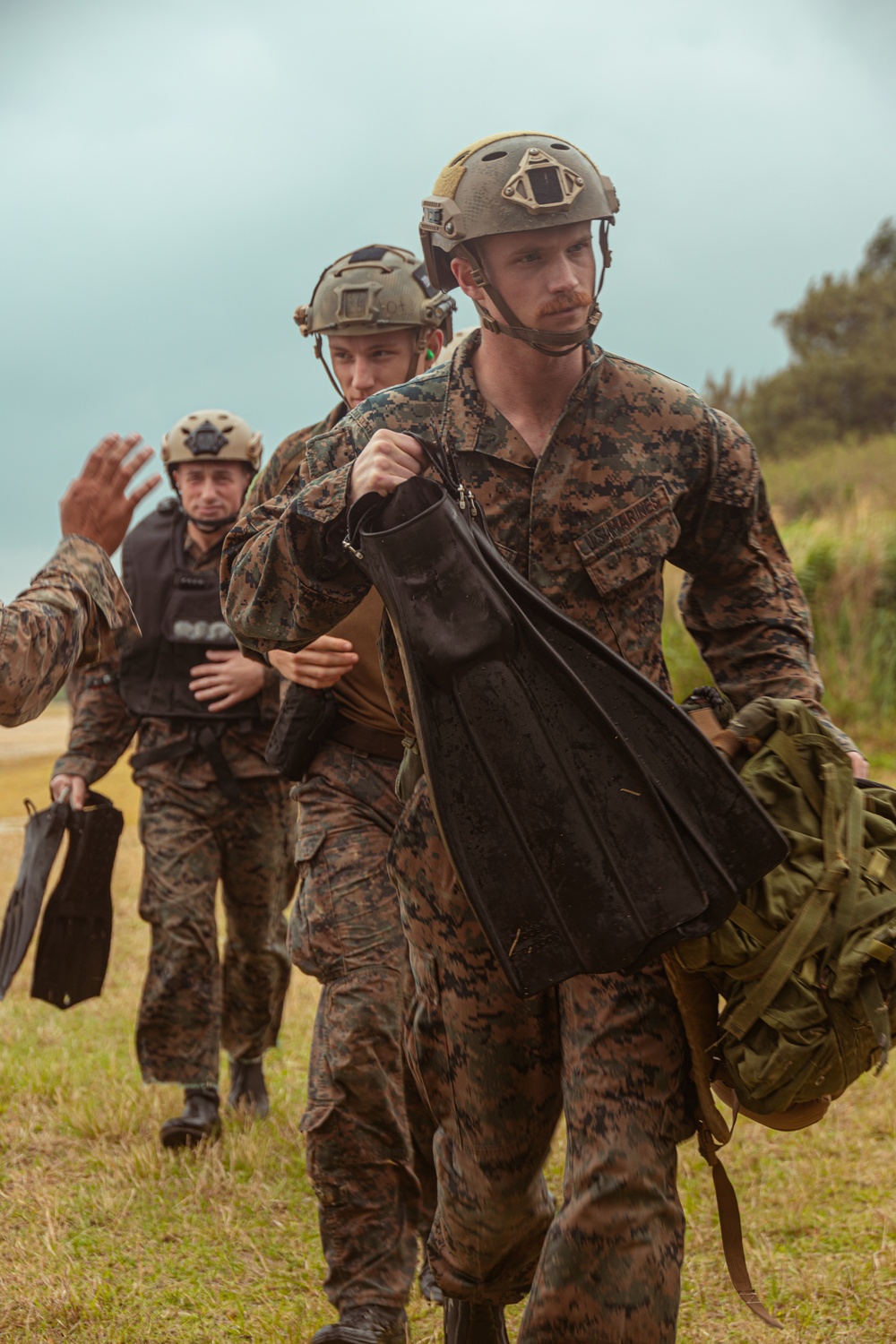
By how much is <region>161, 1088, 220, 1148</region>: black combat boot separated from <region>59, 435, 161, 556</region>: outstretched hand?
2.90 meters

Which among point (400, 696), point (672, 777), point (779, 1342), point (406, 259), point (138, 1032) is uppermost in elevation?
point (406, 259)

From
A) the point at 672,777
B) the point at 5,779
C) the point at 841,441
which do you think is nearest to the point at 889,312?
the point at 841,441

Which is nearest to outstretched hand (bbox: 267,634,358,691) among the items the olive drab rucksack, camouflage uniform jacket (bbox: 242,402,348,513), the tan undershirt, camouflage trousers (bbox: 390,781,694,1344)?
the tan undershirt

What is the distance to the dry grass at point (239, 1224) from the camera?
4145mm

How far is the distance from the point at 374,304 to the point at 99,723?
2.35 meters

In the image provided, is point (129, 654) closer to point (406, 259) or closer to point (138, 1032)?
point (138, 1032)

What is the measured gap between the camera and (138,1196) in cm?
528

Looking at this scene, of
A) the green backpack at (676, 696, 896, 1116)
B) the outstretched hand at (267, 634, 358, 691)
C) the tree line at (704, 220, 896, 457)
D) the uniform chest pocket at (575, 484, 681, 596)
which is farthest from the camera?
the tree line at (704, 220, 896, 457)

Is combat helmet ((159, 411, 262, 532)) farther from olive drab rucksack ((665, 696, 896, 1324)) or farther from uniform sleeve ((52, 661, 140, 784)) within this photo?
olive drab rucksack ((665, 696, 896, 1324))

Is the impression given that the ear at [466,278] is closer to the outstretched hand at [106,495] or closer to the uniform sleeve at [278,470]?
the outstretched hand at [106,495]

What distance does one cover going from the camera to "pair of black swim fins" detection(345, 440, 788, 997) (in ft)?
9.58

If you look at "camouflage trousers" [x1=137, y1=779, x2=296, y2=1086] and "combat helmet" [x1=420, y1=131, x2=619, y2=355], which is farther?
"camouflage trousers" [x1=137, y1=779, x2=296, y2=1086]

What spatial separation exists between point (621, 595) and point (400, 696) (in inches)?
21.8

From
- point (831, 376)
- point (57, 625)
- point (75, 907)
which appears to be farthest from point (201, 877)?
point (831, 376)
